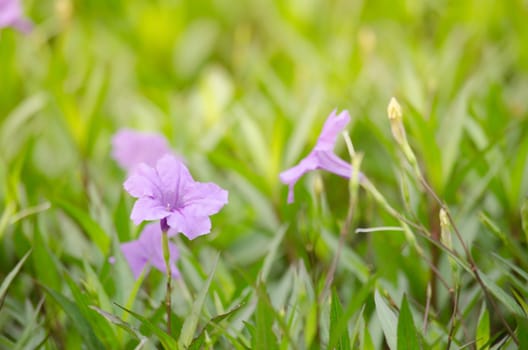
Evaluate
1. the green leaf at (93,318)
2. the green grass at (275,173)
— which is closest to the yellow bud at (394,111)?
the green grass at (275,173)

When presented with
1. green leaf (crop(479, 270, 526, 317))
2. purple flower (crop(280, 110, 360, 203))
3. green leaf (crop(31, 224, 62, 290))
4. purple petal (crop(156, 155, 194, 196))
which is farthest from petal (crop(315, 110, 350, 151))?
green leaf (crop(31, 224, 62, 290))

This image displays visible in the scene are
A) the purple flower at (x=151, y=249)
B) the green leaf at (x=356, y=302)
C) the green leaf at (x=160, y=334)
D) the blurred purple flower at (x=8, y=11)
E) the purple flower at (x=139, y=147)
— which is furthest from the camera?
the blurred purple flower at (x=8, y=11)

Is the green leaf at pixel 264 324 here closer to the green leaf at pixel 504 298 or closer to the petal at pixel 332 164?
the petal at pixel 332 164

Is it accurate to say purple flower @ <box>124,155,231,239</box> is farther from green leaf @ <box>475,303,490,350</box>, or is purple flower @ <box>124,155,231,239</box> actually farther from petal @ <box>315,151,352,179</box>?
green leaf @ <box>475,303,490,350</box>

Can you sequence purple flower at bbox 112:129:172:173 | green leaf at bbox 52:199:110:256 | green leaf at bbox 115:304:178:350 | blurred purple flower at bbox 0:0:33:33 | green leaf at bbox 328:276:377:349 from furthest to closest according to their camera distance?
1. blurred purple flower at bbox 0:0:33:33
2. purple flower at bbox 112:129:172:173
3. green leaf at bbox 52:199:110:256
4. green leaf at bbox 115:304:178:350
5. green leaf at bbox 328:276:377:349

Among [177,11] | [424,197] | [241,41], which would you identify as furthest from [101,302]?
[177,11]

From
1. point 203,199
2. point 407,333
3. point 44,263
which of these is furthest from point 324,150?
point 44,263

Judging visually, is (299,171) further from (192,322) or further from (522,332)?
(522,332)
